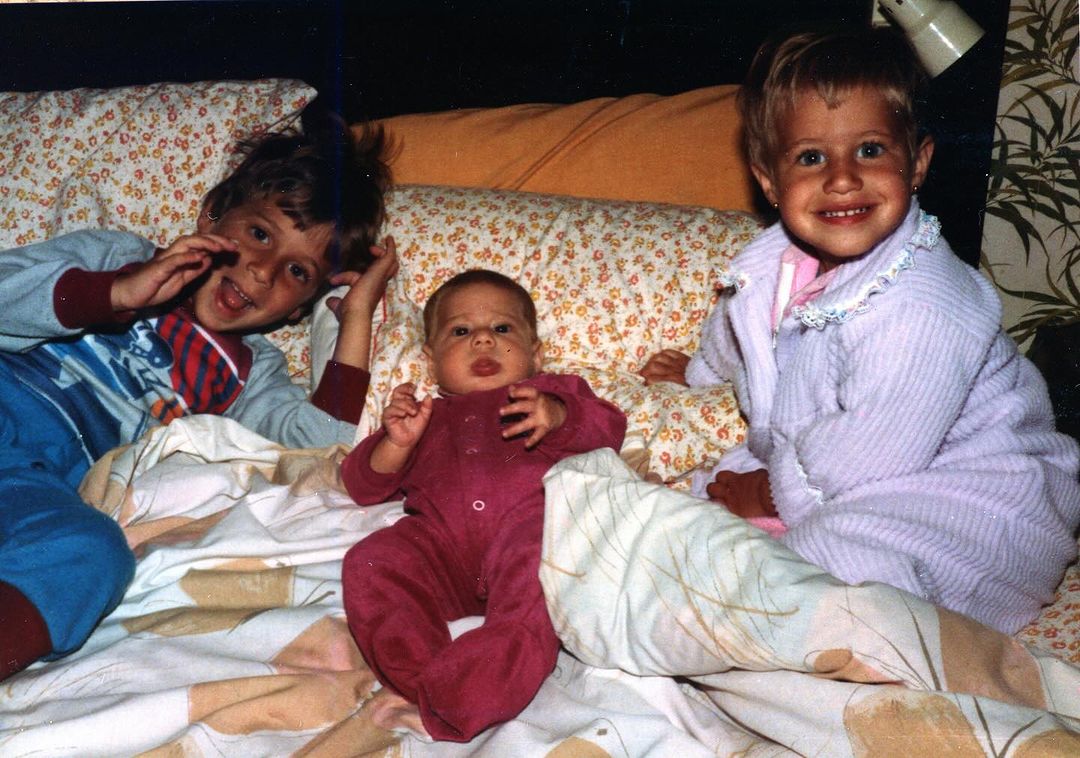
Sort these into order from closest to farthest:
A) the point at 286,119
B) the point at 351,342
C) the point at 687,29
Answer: the point at 351,342, the point at 286,119, the point at 687,29

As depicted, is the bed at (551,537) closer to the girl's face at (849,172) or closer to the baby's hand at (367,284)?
the baby's hand at (367,284)

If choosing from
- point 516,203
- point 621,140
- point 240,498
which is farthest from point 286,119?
point 240,498

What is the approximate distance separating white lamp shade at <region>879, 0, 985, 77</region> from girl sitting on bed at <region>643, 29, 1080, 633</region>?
0.54ft

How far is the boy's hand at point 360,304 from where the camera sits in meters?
1.72

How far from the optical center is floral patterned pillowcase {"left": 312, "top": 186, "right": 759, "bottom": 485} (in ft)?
5.26

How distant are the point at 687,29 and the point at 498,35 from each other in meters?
0.41

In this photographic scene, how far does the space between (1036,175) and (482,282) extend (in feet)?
4.53

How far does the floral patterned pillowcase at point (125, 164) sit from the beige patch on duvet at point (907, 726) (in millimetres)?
Answer: 1300

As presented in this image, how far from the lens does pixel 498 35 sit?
2113 mm

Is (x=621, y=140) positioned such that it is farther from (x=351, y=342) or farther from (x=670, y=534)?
(x=670, y=534)

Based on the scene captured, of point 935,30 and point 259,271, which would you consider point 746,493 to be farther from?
point 259,271

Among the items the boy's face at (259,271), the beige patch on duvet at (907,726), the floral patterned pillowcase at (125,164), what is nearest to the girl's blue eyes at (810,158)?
the beige patch on duvet at (907,726)

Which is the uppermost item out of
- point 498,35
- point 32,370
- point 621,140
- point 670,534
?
point 498,35

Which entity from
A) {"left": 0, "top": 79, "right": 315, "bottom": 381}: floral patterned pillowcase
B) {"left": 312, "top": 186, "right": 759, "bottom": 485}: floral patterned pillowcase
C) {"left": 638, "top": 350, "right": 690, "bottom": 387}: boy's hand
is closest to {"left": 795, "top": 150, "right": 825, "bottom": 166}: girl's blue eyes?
{"left": 312, "top": 186, "right": 759, "bottom": 485}: floral patterned pillowcase
